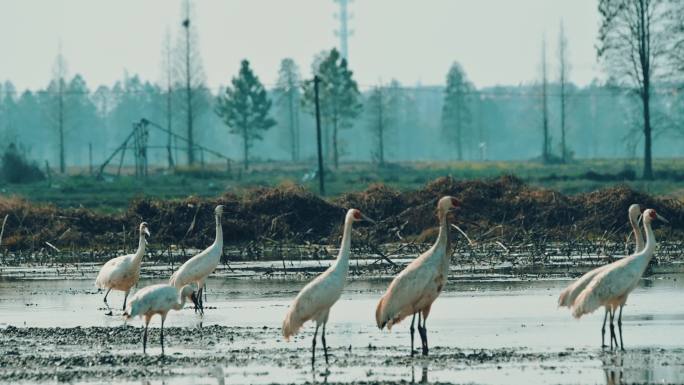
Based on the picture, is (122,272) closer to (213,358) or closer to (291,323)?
(213,358)

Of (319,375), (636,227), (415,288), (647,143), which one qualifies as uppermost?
(647,143)

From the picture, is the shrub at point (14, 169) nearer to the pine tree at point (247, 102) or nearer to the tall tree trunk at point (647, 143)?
the tall tree trunk at point (647, 143)

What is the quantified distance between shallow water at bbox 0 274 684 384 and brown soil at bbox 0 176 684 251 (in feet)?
34.4

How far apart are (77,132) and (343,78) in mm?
81448

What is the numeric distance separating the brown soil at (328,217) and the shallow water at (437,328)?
10.5 metres

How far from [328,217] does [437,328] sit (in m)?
21.4

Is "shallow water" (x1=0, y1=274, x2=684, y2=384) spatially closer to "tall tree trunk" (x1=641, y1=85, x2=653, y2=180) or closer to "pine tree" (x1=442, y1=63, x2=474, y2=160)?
"tall tree trunk" (x1=641, y1=85, x2=653, y2=180)

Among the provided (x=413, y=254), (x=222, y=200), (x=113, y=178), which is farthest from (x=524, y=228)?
(x=113, y=178)

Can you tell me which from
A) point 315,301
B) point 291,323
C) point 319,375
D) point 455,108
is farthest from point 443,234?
point 455,108

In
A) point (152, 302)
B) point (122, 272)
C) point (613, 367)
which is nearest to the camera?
point (613, 367)

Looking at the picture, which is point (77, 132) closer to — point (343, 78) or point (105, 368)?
point (343, 78)

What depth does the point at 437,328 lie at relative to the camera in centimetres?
2073

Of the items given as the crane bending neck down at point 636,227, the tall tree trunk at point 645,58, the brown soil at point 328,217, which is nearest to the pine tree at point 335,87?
the tall tree trunk at point 645,58

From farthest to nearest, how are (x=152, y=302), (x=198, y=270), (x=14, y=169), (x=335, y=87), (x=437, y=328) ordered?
(x=335, y=87) → (x=14, y=169) → (x=198, y=270) → (x=437, y=328) → (x=152, y=302)
